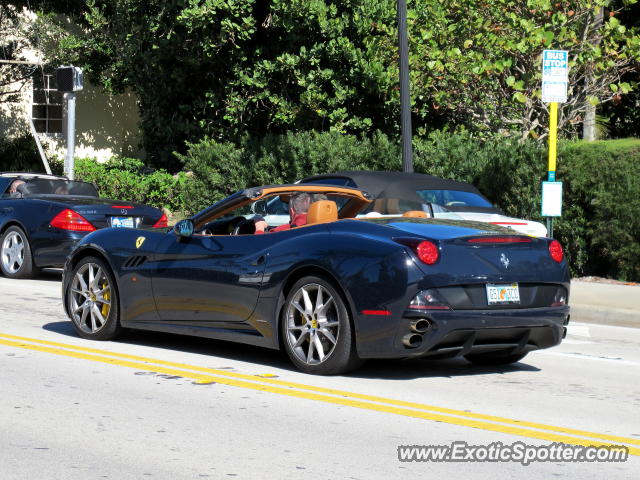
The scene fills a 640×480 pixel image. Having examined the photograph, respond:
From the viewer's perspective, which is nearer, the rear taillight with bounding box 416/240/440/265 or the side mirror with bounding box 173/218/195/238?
the rear taillight with bounding box 416/240/440/265

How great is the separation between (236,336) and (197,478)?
328 cm

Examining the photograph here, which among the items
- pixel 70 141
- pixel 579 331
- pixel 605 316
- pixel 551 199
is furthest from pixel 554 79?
pixel 70 141

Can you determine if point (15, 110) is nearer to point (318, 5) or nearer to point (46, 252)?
point (318, 5)

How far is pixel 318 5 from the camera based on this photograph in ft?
76.5

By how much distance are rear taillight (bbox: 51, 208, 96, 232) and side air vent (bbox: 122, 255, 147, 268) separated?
613cm

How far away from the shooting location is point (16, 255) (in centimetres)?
1605

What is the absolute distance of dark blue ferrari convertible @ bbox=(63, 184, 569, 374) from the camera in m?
7.70

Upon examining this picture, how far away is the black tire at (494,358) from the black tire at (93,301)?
311 cm

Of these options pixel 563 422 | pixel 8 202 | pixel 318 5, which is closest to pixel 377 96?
pixel 318 5

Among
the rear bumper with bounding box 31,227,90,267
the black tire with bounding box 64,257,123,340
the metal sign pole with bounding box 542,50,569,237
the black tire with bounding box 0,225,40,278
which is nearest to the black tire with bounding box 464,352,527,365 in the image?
the black tire with bounding box 64,257,123,340

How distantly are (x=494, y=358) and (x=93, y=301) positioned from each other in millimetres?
3568

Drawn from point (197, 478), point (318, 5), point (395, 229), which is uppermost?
point (318, 5)

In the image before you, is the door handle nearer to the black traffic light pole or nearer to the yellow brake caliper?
the yellow brake caliper

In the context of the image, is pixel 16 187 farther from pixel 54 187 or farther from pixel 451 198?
pixel 451 198
